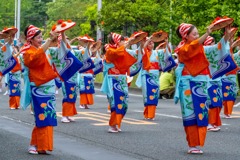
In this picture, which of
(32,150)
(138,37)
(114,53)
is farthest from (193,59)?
(114,53)

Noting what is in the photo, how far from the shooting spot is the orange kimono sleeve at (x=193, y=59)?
10070mm

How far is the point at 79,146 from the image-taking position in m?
11.1

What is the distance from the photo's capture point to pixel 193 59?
10.2m

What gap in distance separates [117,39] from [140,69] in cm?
262

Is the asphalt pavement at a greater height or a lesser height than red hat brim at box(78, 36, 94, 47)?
lesser

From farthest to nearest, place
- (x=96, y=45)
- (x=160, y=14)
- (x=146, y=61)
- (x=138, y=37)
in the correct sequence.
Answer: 1. (x=160, y=14)
2. (x=96, y=45)
3. (x=146, y=61)
4. (x=138, y=37)

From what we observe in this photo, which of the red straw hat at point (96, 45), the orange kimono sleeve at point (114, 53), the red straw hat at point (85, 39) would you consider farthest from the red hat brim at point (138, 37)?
the red straw hat at point (96, 45)

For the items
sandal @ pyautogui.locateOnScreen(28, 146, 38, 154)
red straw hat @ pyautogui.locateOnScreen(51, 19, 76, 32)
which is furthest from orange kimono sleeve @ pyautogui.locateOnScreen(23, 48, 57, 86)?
sandal @ pyautogui.locateOnScreen(28, 146, 38, 154)

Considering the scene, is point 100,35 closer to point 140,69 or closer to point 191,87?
point 140,69

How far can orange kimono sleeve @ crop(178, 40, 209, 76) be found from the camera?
10070mm

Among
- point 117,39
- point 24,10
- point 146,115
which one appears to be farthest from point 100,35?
point 24,10

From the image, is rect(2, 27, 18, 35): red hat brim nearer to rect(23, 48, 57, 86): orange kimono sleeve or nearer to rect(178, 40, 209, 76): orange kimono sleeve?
rect(23, 48, 57, 86): orange kimono sleeve

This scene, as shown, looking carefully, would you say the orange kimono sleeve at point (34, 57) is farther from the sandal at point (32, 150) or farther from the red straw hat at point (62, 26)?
the sandal at point (32, 150)

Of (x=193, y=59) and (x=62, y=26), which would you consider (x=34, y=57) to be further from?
(x=193, y=59)
